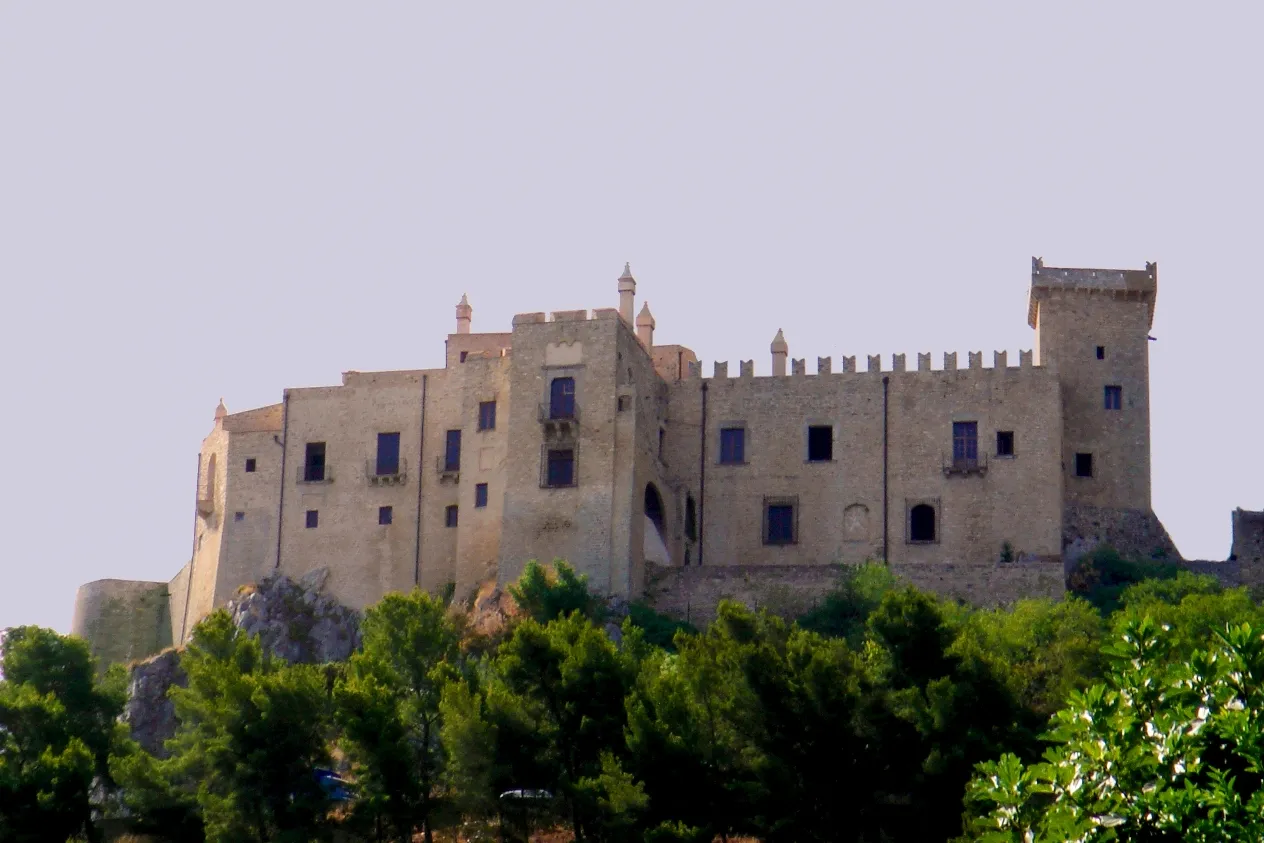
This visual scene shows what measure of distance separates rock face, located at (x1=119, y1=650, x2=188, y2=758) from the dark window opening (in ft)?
64.5

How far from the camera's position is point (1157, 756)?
20469 mm

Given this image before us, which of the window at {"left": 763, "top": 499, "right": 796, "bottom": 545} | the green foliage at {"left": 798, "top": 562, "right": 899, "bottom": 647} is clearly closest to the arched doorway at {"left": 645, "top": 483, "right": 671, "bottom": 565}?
the window at {"left": 763, "top": 499, "right": 796, "bottom": 545}

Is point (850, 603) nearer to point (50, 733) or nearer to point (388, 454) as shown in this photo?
point (388, 454)

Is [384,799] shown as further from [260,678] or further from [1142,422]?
[1142,422]

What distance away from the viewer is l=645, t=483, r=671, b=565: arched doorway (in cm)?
5666

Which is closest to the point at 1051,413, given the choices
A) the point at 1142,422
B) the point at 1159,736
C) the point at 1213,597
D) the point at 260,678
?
the point at 1142,422

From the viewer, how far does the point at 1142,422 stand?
5853cm

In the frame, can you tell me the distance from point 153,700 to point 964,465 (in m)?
22.4

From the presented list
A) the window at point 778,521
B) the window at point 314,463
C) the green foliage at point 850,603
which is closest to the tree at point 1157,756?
the green foliage at point 850,603

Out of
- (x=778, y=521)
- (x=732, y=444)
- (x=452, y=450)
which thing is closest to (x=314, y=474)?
(x=452, y=450)

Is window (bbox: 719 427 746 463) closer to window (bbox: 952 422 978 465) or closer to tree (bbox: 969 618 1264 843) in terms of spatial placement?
window (bbox: 952 422 978 465)

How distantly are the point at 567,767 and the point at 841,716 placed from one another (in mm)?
5185

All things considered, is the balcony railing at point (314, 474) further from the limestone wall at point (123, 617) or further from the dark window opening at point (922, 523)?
the dark window opening at point (922, 523)

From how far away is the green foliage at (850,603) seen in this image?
2084 inches
